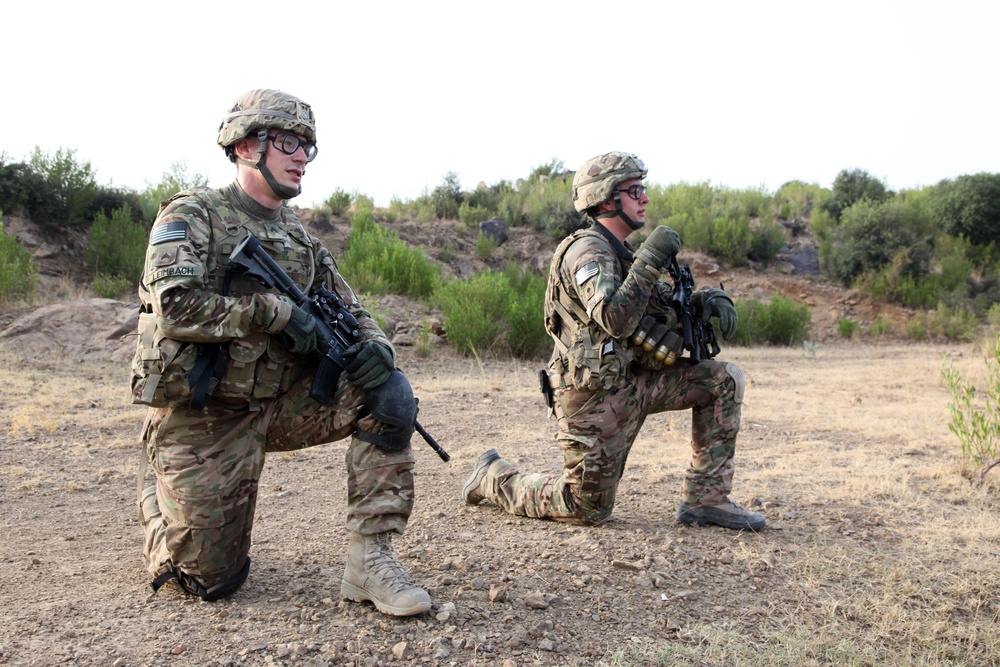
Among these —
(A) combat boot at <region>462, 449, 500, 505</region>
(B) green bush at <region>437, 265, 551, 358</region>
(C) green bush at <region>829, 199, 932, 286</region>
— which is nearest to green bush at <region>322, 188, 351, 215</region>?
(B) green bush at <region>437, 265, 551, 358</region>

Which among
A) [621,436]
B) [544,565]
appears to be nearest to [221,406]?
[544,565]

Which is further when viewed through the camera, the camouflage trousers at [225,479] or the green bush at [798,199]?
the green bush at [798,199]

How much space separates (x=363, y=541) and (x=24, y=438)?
432 cm

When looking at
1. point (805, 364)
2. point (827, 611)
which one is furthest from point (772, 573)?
point (805, 364)

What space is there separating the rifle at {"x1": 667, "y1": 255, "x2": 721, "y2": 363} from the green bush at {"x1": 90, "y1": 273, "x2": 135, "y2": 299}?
430 inches

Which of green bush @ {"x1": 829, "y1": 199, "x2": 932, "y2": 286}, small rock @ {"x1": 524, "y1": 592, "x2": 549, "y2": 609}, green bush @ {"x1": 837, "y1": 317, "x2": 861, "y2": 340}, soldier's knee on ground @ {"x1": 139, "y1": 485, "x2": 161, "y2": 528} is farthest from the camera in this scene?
green bush @ {"x1": 829, "y1": 199, "x2": 932, "y2": 286}

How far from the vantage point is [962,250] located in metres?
19.3

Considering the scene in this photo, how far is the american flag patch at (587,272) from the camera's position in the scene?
3.99 meters

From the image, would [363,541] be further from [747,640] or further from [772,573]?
[772,573]

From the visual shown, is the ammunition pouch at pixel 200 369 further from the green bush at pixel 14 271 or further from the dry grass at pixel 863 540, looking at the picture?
the green bush at pixel 14 271

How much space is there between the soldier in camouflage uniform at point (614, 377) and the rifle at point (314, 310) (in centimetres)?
113

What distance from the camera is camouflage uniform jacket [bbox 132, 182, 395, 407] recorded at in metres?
2.95

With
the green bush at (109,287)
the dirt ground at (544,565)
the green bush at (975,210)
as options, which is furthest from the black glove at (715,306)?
the green bush at (975,210)

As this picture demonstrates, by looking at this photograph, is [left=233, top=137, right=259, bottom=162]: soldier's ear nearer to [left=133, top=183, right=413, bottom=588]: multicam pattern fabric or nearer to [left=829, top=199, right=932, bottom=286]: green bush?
[left=133, top=183, right=413, bottom=588]: multicam pattern fabric
